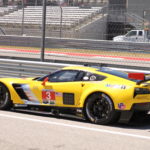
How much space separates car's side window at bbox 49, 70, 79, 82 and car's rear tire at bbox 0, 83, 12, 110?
1.13 m

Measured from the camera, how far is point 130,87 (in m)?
7.73

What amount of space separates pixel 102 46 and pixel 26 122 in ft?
37.5

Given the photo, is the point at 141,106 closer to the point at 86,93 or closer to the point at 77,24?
the point at 86,93

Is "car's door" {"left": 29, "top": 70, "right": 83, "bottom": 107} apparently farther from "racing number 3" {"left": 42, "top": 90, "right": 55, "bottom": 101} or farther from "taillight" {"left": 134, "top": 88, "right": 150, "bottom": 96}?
"taillight" {"left": 134, "top": 88, "right": 150, "bottom": 96}

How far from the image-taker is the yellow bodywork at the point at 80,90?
775 cm

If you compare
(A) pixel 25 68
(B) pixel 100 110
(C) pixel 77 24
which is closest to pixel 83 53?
(C) pixel 77 24

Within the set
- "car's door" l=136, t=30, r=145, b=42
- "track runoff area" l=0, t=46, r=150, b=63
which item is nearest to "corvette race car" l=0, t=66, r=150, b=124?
"track runoff area" l=0, t=46, r=150, b=63

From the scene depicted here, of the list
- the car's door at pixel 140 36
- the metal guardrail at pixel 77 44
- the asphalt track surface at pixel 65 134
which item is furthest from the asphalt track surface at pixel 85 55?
the asphalt track surface at pixel 65 134

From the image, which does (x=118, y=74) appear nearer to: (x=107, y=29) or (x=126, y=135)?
(x=126, y=135)

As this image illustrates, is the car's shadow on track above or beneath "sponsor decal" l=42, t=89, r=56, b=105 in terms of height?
beneath

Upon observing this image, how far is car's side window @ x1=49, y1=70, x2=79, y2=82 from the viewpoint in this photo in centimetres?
859

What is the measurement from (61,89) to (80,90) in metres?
0.45

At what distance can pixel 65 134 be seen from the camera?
7203mm

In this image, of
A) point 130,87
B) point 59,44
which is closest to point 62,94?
point 130,87
